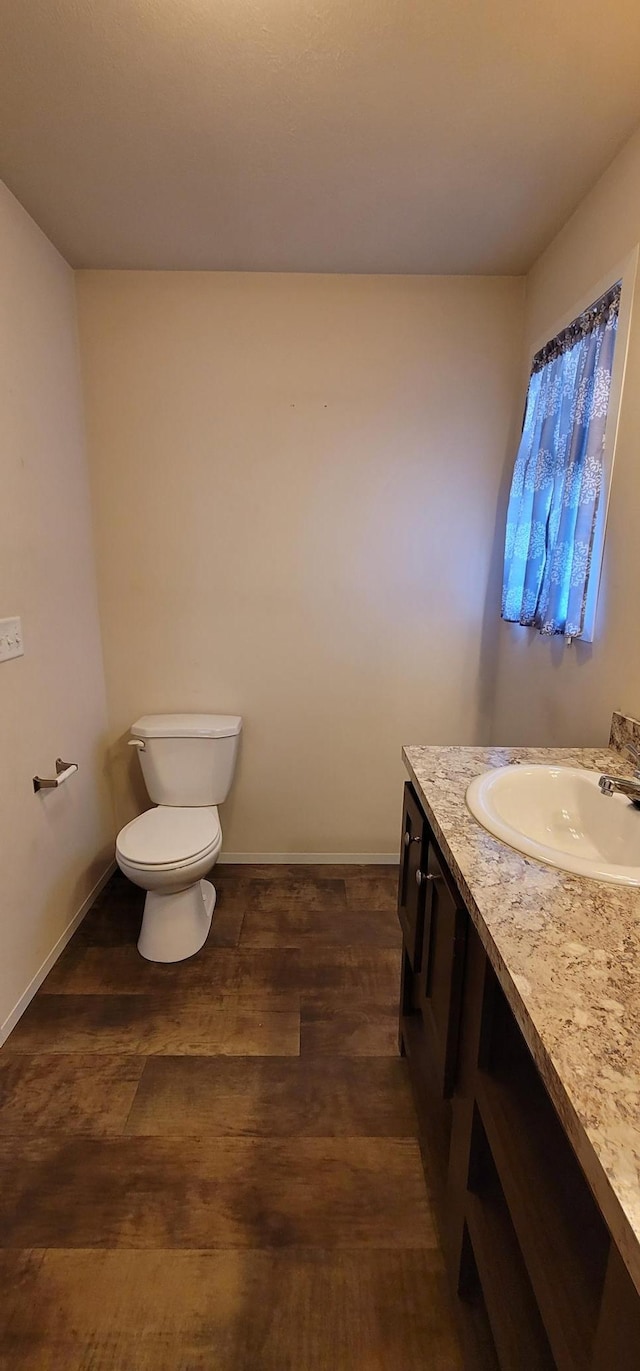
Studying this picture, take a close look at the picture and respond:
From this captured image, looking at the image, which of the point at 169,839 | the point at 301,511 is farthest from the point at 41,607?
the point at 301,511

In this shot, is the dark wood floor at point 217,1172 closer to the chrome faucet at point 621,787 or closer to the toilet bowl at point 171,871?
the toilet bowl at point 171,871

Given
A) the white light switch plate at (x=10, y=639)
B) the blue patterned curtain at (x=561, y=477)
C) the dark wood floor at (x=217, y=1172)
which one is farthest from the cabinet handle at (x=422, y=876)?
the white light switch plate at (x=10, y=639)

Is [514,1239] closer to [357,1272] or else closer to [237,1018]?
[357,1272]

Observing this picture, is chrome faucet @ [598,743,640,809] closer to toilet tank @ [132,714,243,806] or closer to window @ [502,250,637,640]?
window @ [502,250,637,640]

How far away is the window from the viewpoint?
1.52m

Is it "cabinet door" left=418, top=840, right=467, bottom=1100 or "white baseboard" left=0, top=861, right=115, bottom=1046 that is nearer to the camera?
"cabinet door" left=418, top=840, right=467, bottom=1100

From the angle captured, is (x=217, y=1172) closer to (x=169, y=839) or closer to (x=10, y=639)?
(x=169, y=839)

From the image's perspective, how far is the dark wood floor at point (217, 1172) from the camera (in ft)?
3.40

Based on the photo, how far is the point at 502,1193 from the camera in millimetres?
955

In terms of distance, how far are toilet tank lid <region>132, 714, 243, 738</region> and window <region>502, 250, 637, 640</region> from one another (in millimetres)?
1173

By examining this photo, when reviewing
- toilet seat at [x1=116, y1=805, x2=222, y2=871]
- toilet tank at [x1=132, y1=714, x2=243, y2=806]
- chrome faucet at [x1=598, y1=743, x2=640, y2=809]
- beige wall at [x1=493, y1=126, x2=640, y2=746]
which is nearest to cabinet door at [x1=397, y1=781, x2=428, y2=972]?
chrome faucet at [x1=598, y1=743, x2=640, y2=809]

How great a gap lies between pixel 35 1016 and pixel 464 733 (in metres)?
1.87

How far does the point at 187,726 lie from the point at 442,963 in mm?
1444

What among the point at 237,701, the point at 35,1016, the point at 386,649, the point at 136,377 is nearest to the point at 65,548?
the point at 136,377
